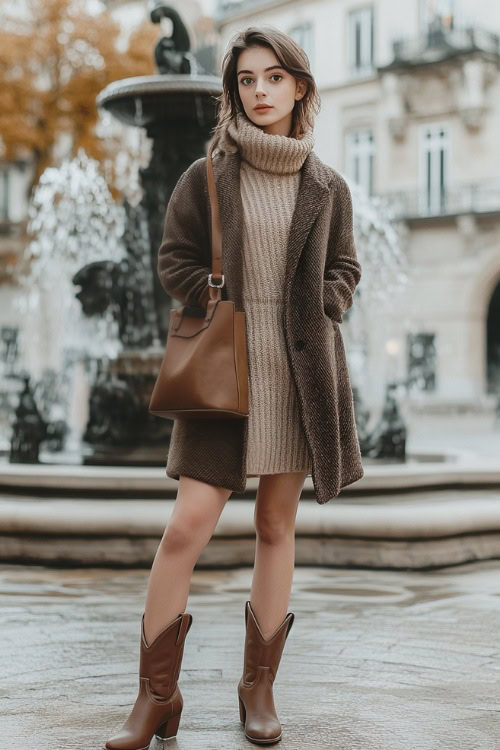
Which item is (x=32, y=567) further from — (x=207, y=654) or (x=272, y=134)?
(x=272, y=134)

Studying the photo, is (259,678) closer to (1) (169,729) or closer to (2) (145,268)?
(1) (169,729)

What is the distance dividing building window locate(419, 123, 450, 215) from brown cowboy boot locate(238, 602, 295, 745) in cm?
3052

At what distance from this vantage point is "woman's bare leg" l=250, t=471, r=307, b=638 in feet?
11.3

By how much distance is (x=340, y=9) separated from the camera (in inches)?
1432

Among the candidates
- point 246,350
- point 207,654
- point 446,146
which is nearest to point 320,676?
point 207,654

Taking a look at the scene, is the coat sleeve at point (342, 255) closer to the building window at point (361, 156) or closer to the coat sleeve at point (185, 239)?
the coat sleeve at point (185, 239)

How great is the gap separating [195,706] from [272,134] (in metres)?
1.74

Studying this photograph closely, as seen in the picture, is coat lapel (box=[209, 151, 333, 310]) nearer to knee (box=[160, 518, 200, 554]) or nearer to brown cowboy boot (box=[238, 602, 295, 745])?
knee (box=[160, 518, 200, 554])

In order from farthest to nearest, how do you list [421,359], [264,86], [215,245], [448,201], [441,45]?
[421,359] < [441,45] < [448,201] < [264,86] < [215,245]

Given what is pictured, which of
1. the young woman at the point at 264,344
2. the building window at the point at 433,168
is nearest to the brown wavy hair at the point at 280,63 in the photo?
the young woman at the point at 264,344

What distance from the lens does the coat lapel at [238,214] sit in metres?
3.36

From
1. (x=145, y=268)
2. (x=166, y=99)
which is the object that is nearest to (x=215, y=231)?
(x=166, y=99)

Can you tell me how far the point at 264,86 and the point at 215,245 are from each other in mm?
506

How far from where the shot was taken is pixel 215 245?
333 centimetres
